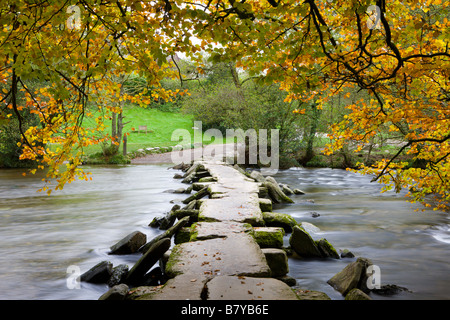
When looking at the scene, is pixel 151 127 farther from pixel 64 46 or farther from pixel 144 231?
pixel 64 46

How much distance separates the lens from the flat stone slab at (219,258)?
411 cm

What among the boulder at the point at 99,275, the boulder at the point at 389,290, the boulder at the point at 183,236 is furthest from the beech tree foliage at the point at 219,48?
the boulder at the point at 183,236

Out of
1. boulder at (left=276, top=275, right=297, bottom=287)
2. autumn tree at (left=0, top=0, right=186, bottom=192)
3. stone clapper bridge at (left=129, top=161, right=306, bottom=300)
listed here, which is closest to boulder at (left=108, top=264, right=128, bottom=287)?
stone clapper bridge at (left=129, top=161, right=306, bottom=300)

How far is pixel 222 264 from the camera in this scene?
4.28 metres

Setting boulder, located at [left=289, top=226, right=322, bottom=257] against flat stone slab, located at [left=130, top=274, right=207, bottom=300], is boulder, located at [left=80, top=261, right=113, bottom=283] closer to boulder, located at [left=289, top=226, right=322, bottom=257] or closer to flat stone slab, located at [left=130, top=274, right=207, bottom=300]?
flat stone slab, located at [left=130, top=274, right=207, bottom=300]

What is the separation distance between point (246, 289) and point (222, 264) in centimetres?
72

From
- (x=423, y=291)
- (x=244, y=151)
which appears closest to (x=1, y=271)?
(x=423, y=291)

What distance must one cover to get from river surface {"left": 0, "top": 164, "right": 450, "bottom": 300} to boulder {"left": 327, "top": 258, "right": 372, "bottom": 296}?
147 mm

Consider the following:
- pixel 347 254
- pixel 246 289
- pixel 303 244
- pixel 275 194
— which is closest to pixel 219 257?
pixel 246 289

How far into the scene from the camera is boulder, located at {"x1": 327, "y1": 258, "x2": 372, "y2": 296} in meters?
4.86

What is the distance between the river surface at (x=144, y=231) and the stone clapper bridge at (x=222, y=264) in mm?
1212

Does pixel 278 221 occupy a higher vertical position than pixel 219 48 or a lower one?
lower

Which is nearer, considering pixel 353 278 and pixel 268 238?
pixel 353 278
